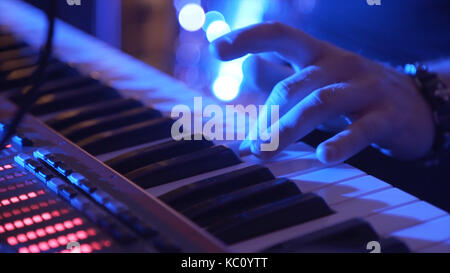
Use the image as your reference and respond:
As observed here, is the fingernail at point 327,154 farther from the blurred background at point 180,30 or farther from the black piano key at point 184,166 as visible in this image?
the blurred background at point 180,30

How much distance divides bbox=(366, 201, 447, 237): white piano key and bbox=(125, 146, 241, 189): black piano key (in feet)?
0.86

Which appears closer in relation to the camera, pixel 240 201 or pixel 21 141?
pixel 240 201

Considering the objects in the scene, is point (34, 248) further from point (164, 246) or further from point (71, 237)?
point (164, 246)

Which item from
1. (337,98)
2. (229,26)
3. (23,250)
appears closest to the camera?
(23,250)

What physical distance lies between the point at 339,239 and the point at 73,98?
72 cm

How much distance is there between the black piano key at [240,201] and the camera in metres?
0.73

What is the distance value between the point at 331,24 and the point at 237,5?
1.17 m

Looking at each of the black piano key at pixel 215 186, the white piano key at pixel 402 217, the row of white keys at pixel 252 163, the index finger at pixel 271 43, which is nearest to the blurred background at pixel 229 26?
the index finger at pixel 271 43

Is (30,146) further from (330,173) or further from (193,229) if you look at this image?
(330,173)

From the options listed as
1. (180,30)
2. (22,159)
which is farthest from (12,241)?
(180,30)

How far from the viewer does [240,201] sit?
75 cm

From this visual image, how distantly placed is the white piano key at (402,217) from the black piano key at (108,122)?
1.69 feet

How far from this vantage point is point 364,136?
94 centimetres

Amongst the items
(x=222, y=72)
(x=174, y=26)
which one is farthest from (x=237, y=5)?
(x=174, y=26)
